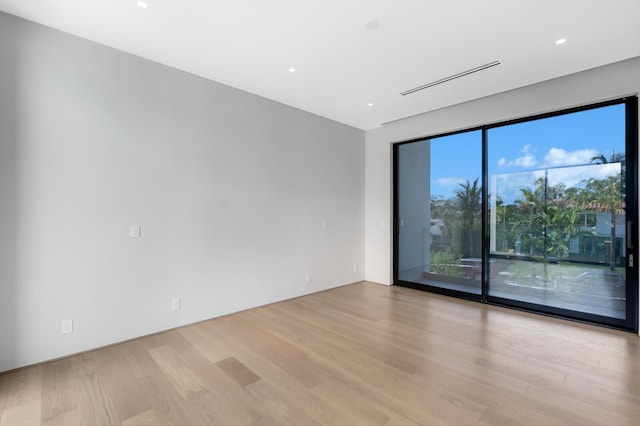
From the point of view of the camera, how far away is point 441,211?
15.8 ft

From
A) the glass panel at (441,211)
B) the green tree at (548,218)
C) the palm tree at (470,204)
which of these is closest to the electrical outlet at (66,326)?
the glass panel at (441,211)

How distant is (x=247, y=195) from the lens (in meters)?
3.92

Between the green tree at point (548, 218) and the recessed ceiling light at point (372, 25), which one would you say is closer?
the recessed ceiling light at point (372, 25)

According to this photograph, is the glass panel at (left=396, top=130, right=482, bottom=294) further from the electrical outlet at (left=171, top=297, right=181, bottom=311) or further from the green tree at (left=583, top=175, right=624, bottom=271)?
the electrical outlet at (left=171, top=297, right=181, bottom=311)

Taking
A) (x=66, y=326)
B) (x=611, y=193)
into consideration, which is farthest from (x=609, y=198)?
(x=66, y=326)

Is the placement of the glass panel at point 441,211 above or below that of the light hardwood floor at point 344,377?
above

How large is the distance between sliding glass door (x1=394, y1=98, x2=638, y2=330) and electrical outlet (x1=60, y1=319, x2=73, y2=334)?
4656 millimetres

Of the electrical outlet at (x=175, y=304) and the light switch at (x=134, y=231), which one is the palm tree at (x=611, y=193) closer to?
the electrical outlet at (x=175, y=304)

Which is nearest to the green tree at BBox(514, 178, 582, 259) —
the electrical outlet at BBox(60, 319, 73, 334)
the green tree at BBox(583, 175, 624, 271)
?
the green tree at BBox(583, 175, 624, 271)

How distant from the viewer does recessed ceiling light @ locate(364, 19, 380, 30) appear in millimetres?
2444

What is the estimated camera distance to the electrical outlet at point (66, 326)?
2.63m

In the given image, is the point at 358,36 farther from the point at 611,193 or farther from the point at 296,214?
the point at 611,193

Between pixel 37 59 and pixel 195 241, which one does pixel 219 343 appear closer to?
pixel 195 241

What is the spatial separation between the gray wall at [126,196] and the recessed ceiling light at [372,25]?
6.54 ft
